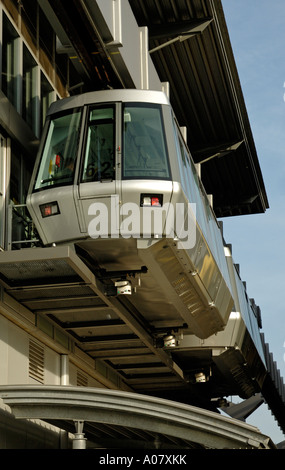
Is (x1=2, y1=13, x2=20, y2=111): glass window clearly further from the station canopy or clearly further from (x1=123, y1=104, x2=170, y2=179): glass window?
(x1=123, y1=104, x2=170, y2=179): glass window

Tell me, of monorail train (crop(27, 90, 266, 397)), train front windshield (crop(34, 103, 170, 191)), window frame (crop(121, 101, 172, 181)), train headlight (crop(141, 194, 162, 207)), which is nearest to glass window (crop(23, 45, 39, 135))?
monorail train (crop(27, 90, 266, 397))

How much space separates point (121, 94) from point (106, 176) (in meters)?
1.76

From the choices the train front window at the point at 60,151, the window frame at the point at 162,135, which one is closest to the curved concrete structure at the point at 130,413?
the window frame at the point at 162,135

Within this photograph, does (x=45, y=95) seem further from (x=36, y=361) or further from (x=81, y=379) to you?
(x=81, y=379)

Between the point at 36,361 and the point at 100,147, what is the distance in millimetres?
4663

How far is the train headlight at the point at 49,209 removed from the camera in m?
16.6

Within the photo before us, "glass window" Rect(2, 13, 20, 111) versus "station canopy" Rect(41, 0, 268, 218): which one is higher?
"station canopy" Rect(41, 0, 268, 218)

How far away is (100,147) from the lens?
16969mm

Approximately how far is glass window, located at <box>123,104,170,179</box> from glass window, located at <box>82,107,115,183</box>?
0.25 m

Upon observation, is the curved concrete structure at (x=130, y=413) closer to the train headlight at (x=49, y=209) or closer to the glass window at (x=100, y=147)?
the train headlight at (x=49, y=209)

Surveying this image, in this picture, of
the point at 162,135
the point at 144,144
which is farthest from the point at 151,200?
the point at 162,135

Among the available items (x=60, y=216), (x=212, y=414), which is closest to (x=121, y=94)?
(x=60, y=216)

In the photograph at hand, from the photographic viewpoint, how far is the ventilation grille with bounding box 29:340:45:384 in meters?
18.8

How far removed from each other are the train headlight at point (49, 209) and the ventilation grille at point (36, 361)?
3.19m
